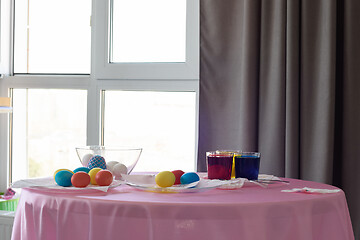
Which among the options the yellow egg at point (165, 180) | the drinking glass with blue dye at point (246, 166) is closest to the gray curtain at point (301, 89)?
the drinking glass with blue dye at point (246, 166)

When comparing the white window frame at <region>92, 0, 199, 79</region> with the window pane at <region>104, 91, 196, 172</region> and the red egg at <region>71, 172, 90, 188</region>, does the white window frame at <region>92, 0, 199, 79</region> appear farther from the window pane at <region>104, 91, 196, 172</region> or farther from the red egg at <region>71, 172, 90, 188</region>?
the red egg at <region>71, 172, 90, 188</region>

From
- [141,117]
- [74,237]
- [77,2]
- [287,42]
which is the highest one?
[77,2]

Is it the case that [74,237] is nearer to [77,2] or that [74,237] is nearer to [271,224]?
[271,224]

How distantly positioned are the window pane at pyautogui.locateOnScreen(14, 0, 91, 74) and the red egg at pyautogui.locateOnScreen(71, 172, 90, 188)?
5.11ft

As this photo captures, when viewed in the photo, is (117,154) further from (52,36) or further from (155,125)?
(52,36)

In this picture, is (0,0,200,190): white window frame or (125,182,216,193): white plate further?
(0,0,200,190): white window frame

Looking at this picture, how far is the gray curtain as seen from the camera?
6.63 feet

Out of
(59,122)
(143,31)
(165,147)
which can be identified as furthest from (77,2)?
(165,147)

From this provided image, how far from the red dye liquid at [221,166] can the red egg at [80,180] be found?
1.25 ft

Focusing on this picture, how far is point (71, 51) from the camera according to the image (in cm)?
274

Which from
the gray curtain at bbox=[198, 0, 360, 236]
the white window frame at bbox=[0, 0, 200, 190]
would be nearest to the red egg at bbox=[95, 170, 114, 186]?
the gray curtain at bbox=[198, 0, 360, 236]

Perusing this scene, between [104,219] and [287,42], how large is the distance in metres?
1.30

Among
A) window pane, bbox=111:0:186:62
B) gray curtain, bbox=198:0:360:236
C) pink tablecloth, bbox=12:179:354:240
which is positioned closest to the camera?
pink tablecloth, bbox=12:179:354:240

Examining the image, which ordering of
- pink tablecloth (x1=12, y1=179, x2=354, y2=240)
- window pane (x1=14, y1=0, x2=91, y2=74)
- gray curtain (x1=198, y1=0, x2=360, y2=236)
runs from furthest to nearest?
window pane (x1=14, y1=0, x2=91, y2=74), gray curtain (x1=198, y1=0, x2=360, y2=236), pink tablecloth (x1=12, y1=179, x2=354, y2=240)
